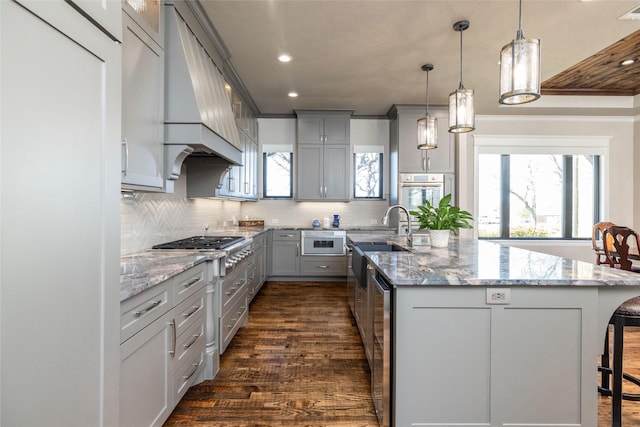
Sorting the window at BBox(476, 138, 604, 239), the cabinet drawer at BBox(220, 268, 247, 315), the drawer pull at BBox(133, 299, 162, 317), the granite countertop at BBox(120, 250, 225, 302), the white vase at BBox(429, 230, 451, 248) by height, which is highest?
the window at BBox(476, 138, 604, 239)

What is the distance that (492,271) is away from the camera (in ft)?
5.63

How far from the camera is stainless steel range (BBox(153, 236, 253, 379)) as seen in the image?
236cm

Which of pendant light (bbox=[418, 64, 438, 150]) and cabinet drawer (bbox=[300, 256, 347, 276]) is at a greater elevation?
pendant light (bbox=[418, 64, 438, 150])

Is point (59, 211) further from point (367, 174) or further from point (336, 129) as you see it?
point (367, 174)

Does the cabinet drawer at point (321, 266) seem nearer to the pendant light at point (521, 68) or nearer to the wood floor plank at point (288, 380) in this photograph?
the wood floor plank at point (288, 380)

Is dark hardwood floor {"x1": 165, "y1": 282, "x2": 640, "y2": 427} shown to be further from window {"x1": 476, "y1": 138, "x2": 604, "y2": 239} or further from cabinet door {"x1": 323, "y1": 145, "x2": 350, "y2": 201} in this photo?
window {"x1": 476, "y1": 138, "x2": 604, "y2": 239}

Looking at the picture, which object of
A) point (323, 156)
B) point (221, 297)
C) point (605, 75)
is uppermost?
point (605, 75)

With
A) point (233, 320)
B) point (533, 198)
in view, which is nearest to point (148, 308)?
point (233, 320)

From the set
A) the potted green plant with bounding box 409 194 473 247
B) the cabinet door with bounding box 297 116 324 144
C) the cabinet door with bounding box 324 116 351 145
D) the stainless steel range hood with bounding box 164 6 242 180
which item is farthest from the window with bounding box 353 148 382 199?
the stainless steel range hood with bounding box 164 6 242 180

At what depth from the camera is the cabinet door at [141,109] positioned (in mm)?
1833

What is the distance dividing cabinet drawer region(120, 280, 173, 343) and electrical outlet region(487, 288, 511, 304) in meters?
1.61

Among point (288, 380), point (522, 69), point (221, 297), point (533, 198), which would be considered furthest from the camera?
point (533, 198)

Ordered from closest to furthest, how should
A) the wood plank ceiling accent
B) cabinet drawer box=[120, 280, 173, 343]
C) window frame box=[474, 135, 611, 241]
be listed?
1. cabinet drawer box=[120, 280, 173, 343]
2. the wood plank ceiling accent
3. window frame box=[474, 135, 611, 241]

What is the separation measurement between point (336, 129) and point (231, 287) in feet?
11.7
